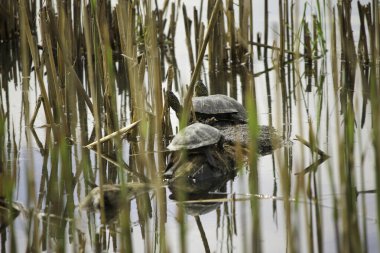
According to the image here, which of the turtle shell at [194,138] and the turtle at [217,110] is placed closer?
the turtle shell at [194,138]

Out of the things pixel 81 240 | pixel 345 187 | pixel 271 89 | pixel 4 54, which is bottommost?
pixel 81 240

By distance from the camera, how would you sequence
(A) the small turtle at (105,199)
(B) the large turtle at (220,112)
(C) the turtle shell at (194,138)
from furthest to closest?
(B) the large turtle at (220,112), (C) the turtle shell at (194,138), (A) the small turtle at (105,199)

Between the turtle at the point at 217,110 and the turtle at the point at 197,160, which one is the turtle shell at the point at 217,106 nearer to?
the turtle at the point at 217,110

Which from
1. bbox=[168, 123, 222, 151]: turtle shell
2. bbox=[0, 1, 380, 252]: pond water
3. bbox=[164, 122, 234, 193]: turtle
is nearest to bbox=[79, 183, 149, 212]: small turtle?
bbox=[0, 1, 380, 252]: pond water

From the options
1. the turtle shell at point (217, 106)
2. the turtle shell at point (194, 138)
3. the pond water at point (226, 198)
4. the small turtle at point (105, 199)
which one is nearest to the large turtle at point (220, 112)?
the turtle shell at point (217, 106)

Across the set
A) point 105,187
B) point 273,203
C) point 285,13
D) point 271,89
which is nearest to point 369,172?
point 273,203

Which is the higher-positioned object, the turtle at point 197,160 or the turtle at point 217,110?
the turtle at point 217,110

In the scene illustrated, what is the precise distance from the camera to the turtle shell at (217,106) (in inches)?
189

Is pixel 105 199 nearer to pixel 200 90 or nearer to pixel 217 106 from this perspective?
pixel 217 106

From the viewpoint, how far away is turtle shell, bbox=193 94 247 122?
4.79 metres

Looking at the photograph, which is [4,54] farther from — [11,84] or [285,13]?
[285,13]

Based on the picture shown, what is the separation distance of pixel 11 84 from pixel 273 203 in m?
3.72

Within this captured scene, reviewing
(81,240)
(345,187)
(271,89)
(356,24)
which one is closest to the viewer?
(345,187)

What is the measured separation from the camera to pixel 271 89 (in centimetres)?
618
